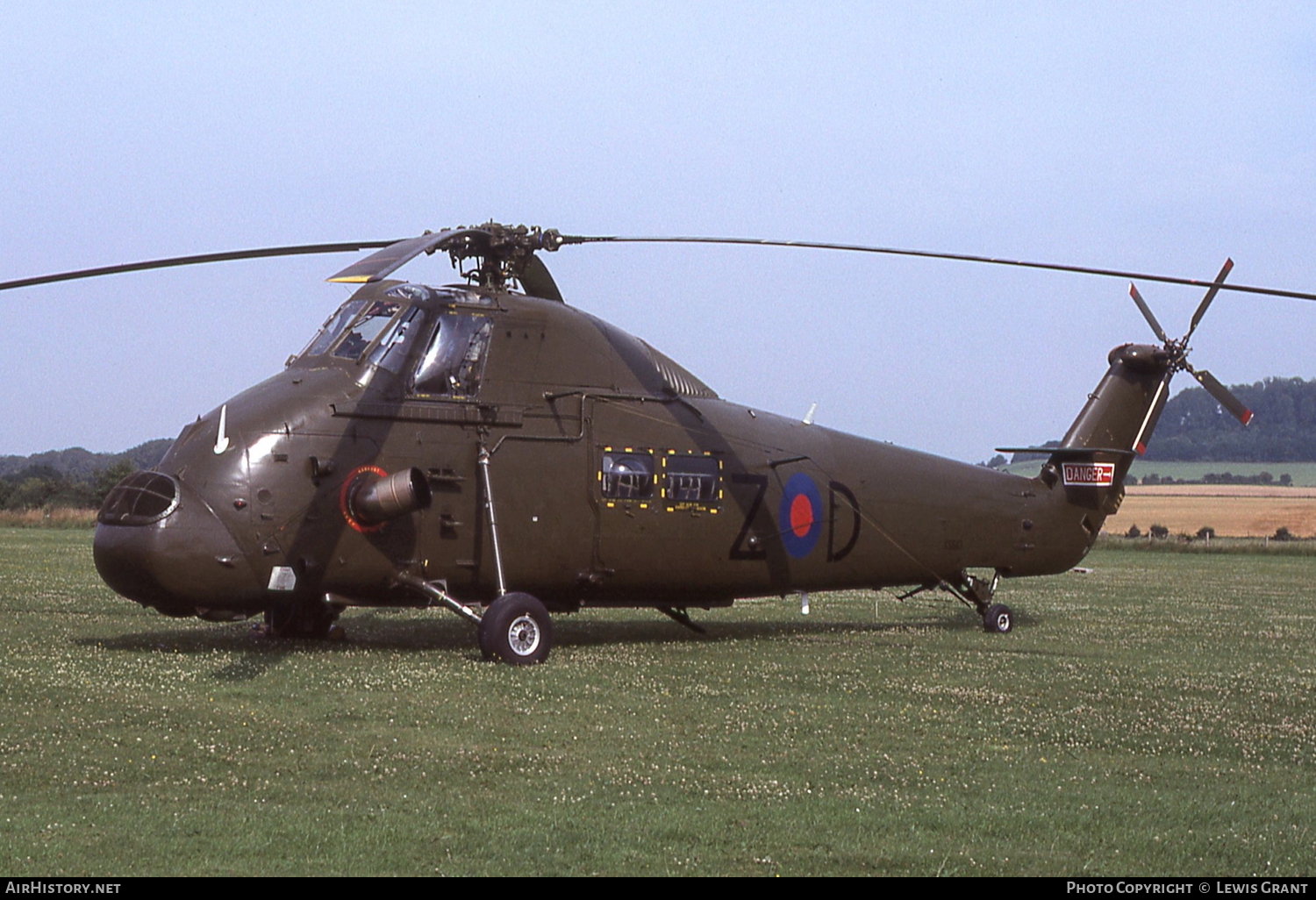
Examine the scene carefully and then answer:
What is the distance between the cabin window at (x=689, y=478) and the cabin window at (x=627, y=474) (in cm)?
25

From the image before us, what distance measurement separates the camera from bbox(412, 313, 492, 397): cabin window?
1686 cm

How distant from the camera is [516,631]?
51.6 ft

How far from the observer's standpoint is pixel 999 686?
15.5 metres

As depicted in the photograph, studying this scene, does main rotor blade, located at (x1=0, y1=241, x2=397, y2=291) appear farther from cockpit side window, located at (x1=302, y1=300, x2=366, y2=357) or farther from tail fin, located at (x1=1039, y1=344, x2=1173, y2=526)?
tail fin, located at (x1=1039, y1=344, x2=1173, y2=526)

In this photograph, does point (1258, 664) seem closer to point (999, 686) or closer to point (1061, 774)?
point (999, 686)

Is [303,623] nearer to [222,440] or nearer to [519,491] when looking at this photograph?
[222,440]

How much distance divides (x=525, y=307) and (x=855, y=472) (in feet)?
19.3

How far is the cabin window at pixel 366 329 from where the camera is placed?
16812 millimetres

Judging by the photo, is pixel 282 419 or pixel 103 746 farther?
pixel 282 419

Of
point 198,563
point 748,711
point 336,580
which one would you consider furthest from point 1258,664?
point 198,563

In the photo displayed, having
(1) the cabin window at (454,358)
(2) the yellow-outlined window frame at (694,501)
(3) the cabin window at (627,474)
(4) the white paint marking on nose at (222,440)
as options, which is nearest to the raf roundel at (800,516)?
(2) the yellow-outlined window frame at (694,501)

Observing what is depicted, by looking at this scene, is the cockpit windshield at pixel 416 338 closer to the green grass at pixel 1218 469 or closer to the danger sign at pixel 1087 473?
the danger sign at pixel 1087 473

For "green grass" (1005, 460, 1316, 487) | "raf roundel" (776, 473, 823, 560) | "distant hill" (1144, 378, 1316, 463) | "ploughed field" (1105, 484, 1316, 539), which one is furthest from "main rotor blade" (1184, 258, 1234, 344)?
"distant hill" (1144, 378, 1316, 463)

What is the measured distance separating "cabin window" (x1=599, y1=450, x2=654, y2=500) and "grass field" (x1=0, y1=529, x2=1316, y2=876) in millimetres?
2097
